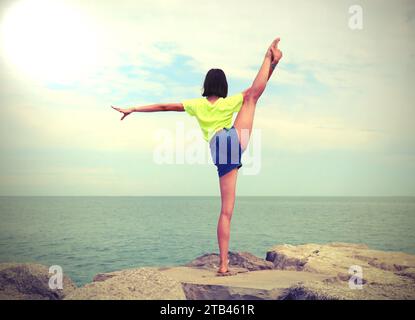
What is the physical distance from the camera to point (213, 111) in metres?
3.73

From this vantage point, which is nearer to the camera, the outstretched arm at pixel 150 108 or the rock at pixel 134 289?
the rock at pixel 134 289

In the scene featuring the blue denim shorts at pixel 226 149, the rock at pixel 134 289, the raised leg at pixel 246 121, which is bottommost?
the rock at pixel 134 289

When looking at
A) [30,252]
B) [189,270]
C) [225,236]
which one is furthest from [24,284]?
[30,252]

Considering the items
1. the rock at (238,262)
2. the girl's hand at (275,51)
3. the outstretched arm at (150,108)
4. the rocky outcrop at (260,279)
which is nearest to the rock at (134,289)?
the rocky outcrop at (260,279)

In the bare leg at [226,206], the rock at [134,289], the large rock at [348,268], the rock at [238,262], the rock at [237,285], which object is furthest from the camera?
the rock at [238,262]

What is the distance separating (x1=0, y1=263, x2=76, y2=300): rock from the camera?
391 cm

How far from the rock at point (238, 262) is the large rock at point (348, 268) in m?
0.25

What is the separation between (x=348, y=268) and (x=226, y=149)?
1.87 m

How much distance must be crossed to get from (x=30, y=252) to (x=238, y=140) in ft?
40.7

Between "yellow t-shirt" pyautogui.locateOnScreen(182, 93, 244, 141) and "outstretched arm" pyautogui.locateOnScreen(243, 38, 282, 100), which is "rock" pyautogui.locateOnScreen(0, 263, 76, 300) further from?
"outstretched arm" pyautogui.locateOnScreen(243, 38, 282, 100)

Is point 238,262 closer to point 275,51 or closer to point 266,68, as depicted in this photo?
point 266,68

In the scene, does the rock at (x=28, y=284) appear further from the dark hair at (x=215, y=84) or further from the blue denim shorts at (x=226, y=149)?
the dark hair at (x=215, y=84)

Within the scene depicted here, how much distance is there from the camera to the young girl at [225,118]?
362 centimetres

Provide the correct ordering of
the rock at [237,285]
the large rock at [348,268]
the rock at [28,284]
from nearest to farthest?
1. the large rock at [348,268]
2. the rock at [237,285]
3. the rock at [28,284]
